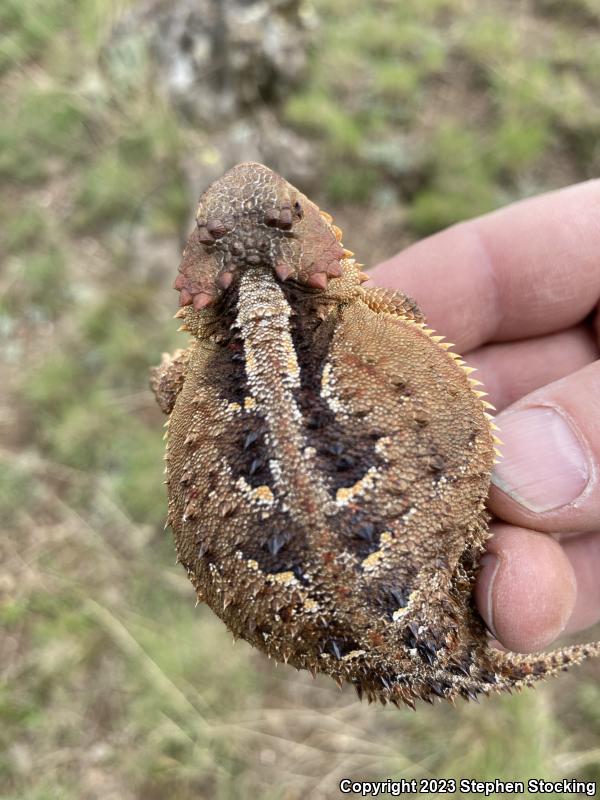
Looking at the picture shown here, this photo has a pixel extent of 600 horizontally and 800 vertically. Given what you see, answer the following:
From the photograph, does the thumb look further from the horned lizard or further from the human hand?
the horned lizard

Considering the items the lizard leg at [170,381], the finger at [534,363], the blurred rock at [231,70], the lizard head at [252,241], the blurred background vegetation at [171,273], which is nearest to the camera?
the lizard head at [252,241]

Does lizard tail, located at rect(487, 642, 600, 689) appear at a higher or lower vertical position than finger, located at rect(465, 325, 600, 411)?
lower

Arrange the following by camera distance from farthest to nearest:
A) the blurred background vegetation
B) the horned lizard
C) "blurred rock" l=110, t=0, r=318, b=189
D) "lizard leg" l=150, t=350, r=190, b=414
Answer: "blurred rock" l=110, t=0, r=318, b=189 < the blurred background vegetation < "lizard leg" l=150, t=350, r=190, b=414 < the horned lizard

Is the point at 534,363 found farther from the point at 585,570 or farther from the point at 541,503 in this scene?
the point at 541,503

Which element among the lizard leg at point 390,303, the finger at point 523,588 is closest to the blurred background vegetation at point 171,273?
the finger at point 523,588

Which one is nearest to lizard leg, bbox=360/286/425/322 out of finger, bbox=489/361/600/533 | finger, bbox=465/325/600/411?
finger, bbox=489/361/600/533

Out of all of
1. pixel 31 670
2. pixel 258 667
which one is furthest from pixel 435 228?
pixel 31 670

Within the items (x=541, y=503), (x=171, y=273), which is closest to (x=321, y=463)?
(x=541, y=503)

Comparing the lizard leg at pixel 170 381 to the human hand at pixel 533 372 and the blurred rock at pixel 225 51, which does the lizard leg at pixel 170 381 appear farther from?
the blurred rock at pixel 225 51
